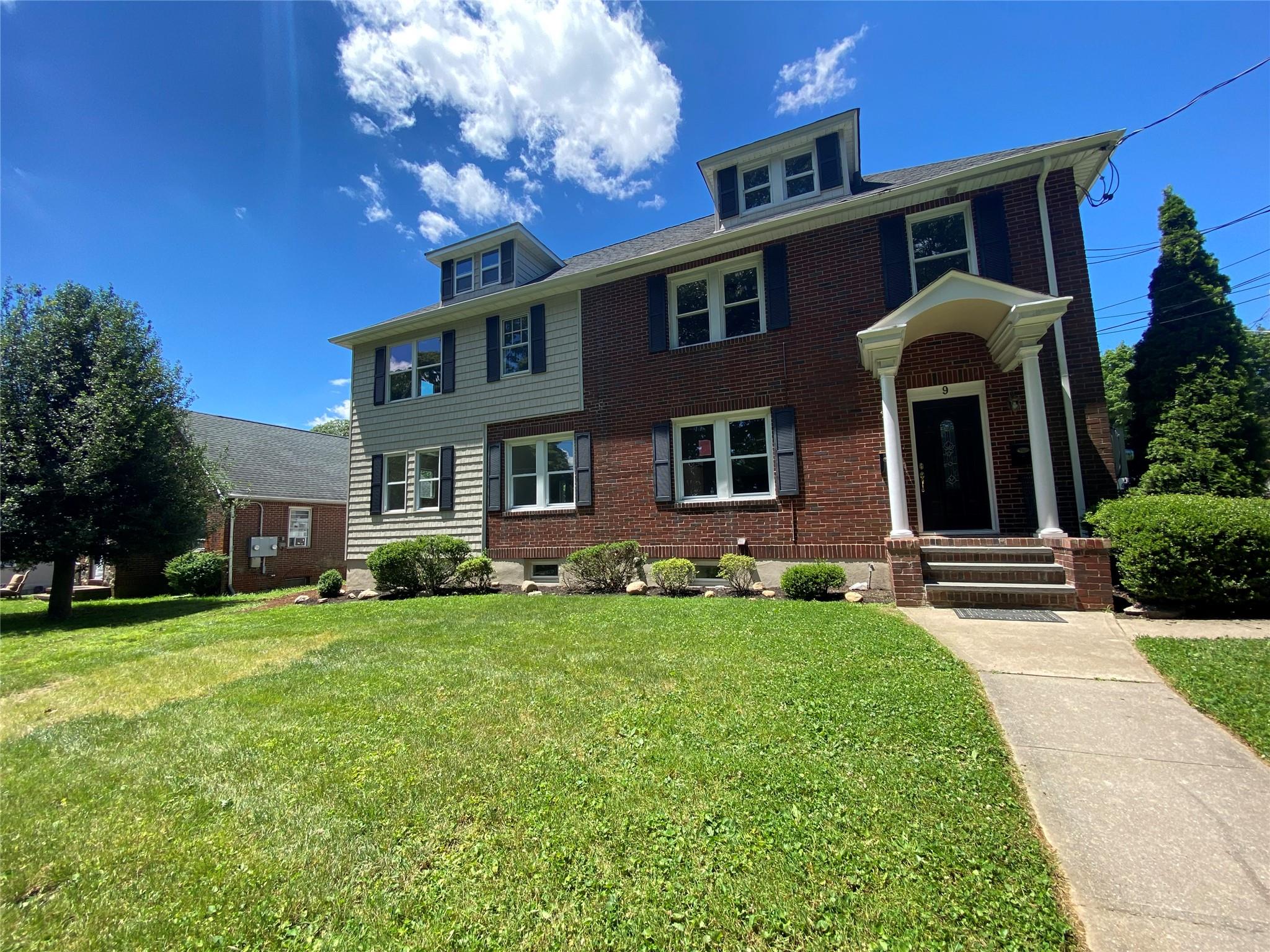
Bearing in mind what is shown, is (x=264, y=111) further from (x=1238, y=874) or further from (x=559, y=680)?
(x=1238, y=874)

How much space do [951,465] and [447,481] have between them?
404 inches

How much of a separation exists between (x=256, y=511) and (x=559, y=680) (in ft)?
57.7

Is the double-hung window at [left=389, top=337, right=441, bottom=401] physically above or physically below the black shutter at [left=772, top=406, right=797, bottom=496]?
above

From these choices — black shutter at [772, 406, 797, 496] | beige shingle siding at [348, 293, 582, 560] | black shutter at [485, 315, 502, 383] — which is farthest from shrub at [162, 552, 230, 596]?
black shutter at [772, 406, 797, 496]

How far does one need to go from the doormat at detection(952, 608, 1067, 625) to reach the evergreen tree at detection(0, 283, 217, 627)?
1427 cm

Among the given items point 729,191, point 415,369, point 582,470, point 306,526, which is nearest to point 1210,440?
point 729,191

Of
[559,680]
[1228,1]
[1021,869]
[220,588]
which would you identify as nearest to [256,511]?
[220,588]

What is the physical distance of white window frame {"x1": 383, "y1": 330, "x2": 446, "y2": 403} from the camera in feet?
41.1

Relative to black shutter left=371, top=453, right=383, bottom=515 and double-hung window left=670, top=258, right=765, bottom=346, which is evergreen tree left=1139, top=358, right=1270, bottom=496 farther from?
black shutter left=371, top=453, right=383, bottom=515

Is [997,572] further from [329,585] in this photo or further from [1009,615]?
[329,585]

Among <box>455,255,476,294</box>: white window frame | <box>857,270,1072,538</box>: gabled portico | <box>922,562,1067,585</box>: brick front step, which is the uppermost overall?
<box>455,255,476,294</box>: white window frame

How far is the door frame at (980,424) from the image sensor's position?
305 inches

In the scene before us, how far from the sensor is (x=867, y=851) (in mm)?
1926

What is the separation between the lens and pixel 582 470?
10.5 meters
